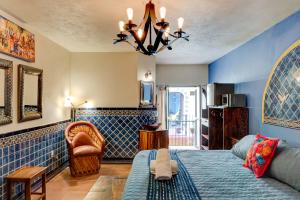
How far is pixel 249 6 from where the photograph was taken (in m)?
2.48

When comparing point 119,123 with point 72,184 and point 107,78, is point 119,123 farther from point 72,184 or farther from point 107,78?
point 72,184

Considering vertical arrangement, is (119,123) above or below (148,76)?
below

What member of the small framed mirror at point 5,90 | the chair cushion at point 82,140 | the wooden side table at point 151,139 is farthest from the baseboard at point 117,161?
the small framed mirror at point 5,90

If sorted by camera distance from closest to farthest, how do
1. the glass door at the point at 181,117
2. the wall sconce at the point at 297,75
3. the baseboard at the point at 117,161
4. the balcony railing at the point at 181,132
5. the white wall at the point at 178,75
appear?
the wall sconce at the point at 297,75
the baseboard at the point at 117,161
the white wall at the point at 178,75
the glass door at the point at 181,117
the balcony railing at the point at 181,132

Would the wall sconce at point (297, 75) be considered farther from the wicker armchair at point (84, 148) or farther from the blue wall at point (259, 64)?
the wicker armchair at point (84, 148)

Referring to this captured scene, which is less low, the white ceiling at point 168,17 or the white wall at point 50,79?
the white ceiling at point 168,17

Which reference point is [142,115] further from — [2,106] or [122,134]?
[2,106]

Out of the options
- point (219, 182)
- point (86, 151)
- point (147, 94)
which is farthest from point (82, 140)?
point (219, 182)

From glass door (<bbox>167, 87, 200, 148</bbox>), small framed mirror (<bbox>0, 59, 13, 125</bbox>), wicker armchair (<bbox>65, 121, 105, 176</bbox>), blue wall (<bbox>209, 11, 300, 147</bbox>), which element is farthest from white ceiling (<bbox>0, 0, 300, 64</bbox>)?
glass door (<bbox>167, 87, 200, 148</bbox>)

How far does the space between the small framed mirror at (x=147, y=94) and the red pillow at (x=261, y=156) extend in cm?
287

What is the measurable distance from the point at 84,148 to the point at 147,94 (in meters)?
1.80

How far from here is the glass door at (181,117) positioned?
→ 6625 mm

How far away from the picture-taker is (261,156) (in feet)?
7.36

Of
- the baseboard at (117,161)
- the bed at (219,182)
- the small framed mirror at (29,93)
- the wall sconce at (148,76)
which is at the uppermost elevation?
the wall sconce at (148,76)
